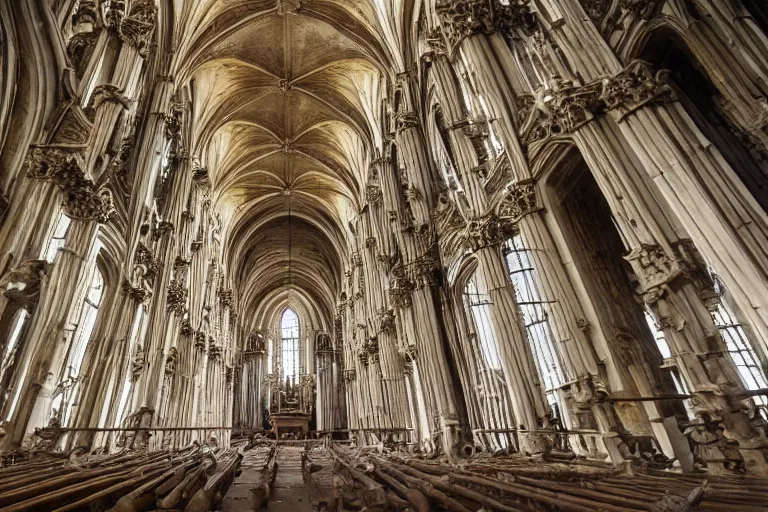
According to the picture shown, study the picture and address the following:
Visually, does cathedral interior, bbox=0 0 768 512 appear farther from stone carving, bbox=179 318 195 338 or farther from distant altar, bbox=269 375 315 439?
distant altar, bbox=269 375 315 439

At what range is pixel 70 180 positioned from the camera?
24.9ft

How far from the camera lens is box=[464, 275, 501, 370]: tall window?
36.0 ft

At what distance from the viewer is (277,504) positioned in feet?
13.8

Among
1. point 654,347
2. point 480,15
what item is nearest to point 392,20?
point 480,15

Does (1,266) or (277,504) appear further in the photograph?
(1,266)

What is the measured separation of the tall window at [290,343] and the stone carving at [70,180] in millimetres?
28983

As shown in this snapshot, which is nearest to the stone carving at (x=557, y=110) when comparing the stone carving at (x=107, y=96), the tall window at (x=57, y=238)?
the stone carving at (x=107, y=96)

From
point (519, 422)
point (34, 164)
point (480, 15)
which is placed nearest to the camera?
point (34, 164)

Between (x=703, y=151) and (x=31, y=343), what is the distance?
32.6 ft

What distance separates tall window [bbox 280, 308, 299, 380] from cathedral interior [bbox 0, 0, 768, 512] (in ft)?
58.2

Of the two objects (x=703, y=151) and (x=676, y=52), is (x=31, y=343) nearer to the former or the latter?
(x=703, y=151)

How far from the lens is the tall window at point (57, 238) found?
749 cm

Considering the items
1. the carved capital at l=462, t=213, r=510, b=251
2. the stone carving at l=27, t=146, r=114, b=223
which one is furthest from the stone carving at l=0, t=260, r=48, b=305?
the carved capital at l=462, t=213, r=510, b=251

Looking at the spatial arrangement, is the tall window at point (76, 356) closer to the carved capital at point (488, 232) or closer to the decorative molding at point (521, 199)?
the carved capital at point (488, 232)
